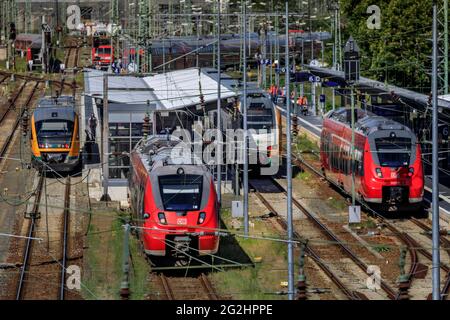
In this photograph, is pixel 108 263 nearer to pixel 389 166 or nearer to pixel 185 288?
pixel 185 288

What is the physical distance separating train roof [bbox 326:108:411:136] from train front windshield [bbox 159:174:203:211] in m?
9.05

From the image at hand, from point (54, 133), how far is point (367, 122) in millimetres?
12659

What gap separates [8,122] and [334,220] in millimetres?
29096

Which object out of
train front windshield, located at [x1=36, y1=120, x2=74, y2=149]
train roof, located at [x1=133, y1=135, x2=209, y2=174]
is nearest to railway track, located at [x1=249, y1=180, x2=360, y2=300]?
train roof, located at [x1=133, y1=135, x2=209, y2=174]

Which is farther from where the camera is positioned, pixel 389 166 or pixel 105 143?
pixel 105 143

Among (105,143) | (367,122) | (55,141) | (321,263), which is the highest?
(367,122)

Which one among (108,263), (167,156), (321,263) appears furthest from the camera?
(321,263)

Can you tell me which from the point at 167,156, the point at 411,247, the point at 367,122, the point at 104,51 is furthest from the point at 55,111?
the point at 104,51

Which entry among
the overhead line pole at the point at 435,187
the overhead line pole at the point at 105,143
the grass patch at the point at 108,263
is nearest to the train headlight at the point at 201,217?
the grass patch at the point at 108,263

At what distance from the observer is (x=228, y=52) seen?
80.9 m

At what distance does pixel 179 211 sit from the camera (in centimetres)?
2458
